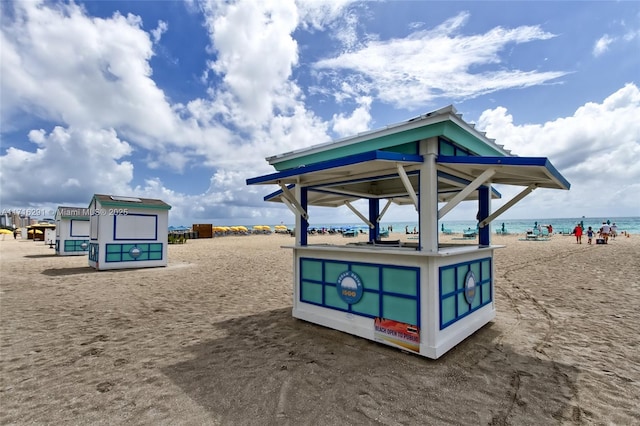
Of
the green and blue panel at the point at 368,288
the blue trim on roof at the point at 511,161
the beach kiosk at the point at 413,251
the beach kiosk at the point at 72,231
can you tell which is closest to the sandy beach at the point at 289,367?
the beach kiosk at the point at 413,251

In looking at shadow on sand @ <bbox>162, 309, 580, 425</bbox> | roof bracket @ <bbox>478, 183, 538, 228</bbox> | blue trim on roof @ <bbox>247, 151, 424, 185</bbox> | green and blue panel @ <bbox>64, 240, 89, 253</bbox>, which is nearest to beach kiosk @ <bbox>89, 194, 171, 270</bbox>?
green and blue panel @ <bbox>64, 240, 89, 253</bbox>

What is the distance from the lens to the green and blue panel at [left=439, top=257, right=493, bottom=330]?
4488 mm

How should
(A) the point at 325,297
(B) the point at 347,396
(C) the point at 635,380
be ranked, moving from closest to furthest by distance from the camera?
1. (B) the point at 347,396
2. (C) the point at 635,380
3. (A) the point at 325,297

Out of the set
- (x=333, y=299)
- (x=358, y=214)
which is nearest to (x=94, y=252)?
(x=358, y=214)

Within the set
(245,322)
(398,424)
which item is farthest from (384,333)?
(245,322)

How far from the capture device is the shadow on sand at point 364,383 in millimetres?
3057

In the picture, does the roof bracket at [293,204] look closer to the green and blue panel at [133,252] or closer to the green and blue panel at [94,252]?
the green and blue panel at [133,252]

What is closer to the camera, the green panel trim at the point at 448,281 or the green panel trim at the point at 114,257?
the green panel trim at the point at 448,281

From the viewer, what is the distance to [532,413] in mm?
3076

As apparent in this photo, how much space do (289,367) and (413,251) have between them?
225 centimetres

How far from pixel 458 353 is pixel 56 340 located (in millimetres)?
6357

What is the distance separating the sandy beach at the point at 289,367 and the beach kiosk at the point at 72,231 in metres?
13.7

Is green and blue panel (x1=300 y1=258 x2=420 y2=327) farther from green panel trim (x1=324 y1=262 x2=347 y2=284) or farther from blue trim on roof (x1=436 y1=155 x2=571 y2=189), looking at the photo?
blue trim on roof (x1=436 y1=155 x2=571 y2=189)

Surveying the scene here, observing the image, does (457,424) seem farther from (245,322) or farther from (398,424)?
(245,322)
